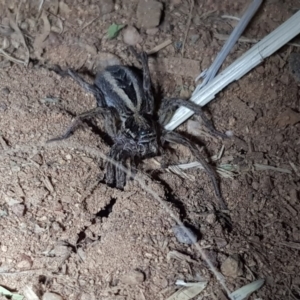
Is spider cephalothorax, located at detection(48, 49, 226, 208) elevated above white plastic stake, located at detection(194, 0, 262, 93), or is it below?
below

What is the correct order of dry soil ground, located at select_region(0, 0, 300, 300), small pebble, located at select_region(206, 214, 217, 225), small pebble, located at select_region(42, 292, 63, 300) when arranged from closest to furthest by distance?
small pebble, located at select_region(42, 292, 63, 300) < dry soil ground, located at select_region(0, 0, 300, 300) < small pebble, located at select_region(206, 214, 217, 225)

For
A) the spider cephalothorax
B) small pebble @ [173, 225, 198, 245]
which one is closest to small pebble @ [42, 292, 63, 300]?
small pebble @ [173, 225, 198, 245]

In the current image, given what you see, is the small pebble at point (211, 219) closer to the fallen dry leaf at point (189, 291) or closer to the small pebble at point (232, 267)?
the small pebble at point (232, 267)

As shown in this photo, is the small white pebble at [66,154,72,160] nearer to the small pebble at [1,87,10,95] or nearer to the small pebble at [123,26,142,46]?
the small pebble at [1,87,10,95]

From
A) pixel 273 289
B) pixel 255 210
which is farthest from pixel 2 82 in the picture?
pixel 273 289

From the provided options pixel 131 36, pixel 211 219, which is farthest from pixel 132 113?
pixel 211 219

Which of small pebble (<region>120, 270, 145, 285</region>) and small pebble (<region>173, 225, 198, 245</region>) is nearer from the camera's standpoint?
small pebble (<region>120, 270, 145, 285</region>)
